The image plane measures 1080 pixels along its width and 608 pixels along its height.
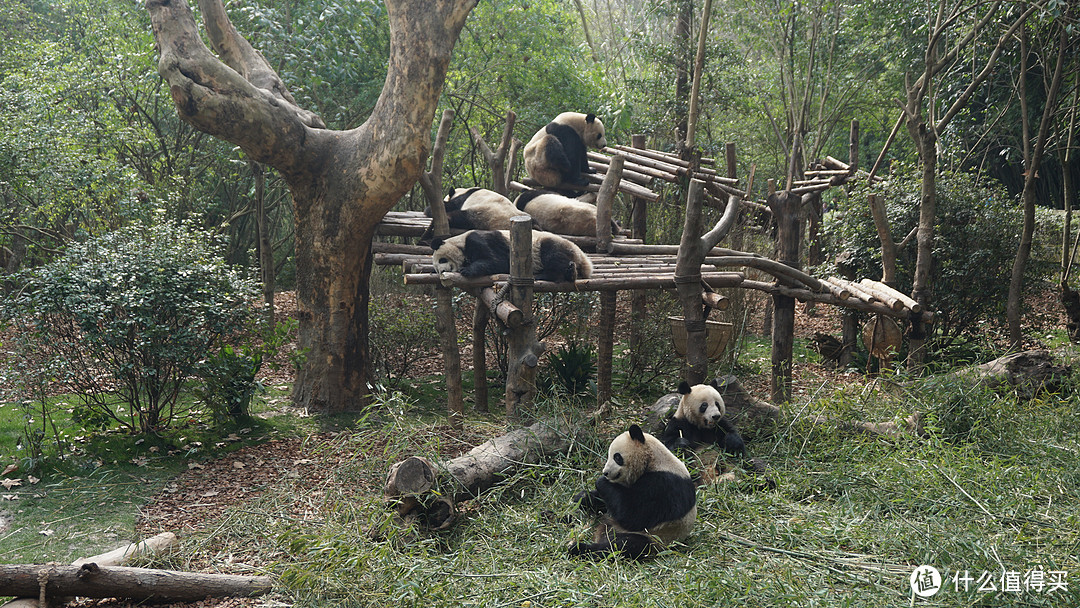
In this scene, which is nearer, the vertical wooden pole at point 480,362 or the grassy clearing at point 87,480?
the grassy clearing at point 87,480

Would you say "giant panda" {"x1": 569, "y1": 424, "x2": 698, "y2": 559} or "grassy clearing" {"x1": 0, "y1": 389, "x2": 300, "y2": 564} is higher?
"giant panda" {"x1": 569, "y1": 424, "x2": 698, "y2": 559}

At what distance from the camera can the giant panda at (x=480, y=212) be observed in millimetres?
7445

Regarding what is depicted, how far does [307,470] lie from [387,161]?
288 centimetres

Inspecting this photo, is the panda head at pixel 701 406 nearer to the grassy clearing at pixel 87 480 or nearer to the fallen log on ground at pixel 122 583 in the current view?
the fallen log on ground at pixel 122 583

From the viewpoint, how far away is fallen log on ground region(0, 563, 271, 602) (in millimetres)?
3359

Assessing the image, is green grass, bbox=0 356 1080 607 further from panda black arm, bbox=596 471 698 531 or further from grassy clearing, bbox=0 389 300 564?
panda black arm, bbox=596 471 698 531

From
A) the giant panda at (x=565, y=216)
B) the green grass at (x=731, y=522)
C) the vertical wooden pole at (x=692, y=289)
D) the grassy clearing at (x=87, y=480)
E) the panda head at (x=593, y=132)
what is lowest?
the grassy clearing at (x=87, y=480)

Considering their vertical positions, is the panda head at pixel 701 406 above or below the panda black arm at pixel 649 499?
above

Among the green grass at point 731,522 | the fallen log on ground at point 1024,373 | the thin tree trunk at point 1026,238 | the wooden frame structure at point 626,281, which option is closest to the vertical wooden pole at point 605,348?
the wooden frame structure at point 626,281

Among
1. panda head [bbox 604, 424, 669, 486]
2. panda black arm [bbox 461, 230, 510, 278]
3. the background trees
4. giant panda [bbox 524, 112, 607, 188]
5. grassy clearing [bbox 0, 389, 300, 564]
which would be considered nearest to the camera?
panda head [bbox 604, 424, 669, 486]

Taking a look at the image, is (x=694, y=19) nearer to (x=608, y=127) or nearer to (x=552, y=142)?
(x=608, y=127)

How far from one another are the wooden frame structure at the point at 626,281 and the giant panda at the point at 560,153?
27 centimetres

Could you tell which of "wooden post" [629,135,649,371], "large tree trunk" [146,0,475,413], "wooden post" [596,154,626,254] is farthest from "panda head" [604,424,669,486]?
"wooden post" [629,135,649,371]

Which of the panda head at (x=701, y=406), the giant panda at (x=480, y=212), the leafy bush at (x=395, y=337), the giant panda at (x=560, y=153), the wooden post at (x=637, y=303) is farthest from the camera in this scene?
the giant panda at (x=560, y=153)
